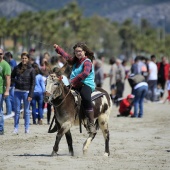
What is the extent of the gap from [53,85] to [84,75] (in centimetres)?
70

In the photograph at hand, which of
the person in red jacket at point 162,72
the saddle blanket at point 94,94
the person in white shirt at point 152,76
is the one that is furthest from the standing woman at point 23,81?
the person in red jacket at point 162,72

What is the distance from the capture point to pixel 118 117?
25.6 meters

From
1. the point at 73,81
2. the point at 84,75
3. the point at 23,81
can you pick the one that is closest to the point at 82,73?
the point at 84,75

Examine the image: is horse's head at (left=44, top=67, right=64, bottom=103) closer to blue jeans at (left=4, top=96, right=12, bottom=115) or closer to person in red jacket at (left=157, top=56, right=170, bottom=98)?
blue jeans at (left=4, top=96, right=12, bottom=115)

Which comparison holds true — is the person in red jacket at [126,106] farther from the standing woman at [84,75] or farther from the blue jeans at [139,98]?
the standing woman at [84,75]

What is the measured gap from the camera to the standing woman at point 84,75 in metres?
15.2

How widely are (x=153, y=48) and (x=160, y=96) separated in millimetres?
101139

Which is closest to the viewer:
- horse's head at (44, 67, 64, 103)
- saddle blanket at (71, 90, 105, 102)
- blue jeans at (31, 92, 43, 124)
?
horse's head at (44, 67, 64, 103)

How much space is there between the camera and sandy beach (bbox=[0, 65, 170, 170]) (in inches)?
554

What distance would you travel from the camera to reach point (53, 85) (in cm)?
1475

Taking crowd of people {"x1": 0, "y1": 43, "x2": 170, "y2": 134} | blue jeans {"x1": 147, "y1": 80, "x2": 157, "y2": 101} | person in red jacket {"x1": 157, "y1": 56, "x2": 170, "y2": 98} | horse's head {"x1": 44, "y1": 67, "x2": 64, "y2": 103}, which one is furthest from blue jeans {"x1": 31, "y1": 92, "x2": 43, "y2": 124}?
person in red jacket {"x1": 157, "y1": 56, "x2": 170, "y2": 98}

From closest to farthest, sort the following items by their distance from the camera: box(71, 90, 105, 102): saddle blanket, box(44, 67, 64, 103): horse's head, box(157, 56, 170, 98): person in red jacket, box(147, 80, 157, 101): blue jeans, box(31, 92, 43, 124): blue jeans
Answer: box(44, 67, 64, 103): horse's head, box(71, 90, 105, 102): saddle blanket, box(31, 92, 43, 124): blue jeans, box(147, 80, 157, 101): blue jeans, box(157, 56, 170, 98): person in red jacket

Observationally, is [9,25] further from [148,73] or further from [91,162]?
[91,162]

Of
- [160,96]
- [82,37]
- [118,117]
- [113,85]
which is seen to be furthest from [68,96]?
[82,37]
